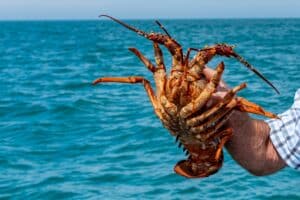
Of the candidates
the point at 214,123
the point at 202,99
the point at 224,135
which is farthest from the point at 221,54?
the point at 224,135

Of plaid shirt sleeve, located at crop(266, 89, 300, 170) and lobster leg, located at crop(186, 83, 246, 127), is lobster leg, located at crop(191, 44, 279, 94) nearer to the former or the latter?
lobster leg, located at crop(186, 83, 246, 127)

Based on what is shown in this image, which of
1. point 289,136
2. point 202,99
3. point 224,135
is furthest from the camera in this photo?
point 289,136

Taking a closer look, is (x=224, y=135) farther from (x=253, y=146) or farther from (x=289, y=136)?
(x=289, y=136)

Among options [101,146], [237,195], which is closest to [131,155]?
[101,146]

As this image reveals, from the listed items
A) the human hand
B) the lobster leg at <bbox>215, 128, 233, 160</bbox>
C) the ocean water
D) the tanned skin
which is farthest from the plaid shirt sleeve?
the ocean water

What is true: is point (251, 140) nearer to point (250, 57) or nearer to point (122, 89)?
point (122, 89)

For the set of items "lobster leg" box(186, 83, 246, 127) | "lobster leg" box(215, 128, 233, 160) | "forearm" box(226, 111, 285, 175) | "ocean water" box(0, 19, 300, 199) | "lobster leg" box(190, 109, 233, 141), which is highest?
"lobster leg" box(186, 83, 246, 127)
